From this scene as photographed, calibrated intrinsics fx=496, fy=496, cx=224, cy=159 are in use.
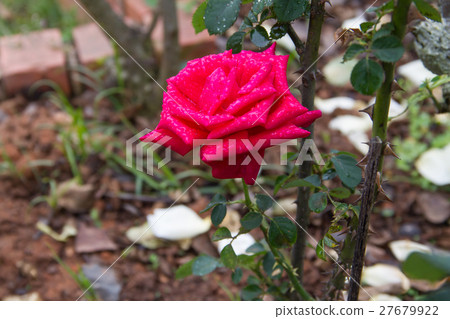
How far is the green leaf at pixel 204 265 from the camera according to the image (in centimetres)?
81

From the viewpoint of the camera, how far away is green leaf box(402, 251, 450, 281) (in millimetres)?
317

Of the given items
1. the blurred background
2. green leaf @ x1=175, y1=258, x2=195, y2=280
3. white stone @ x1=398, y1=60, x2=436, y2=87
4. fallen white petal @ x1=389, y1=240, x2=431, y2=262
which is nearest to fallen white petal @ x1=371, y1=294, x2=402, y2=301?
the blurred background

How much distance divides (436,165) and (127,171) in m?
0.85

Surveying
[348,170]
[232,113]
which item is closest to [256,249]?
[348,170]

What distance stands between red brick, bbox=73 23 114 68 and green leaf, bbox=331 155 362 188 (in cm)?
130

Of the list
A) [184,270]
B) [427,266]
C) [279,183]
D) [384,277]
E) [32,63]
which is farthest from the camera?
[32,63]

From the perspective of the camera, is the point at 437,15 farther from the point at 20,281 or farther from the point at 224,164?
the point at 20,281

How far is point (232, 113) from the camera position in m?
0.54

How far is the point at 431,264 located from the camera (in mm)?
318

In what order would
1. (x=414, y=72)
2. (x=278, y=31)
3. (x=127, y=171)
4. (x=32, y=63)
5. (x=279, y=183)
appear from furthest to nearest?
(x=32, y=63) < (x=414, y=72) < (x=127, y=171) < (x=279, y=183) < (x=278, y=31)

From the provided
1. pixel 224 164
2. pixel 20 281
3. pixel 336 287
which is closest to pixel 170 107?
pixel 224 164

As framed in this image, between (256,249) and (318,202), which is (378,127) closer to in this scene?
(318,202)

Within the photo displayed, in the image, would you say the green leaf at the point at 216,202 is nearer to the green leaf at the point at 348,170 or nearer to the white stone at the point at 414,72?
the green leaf at the point at 348,170
